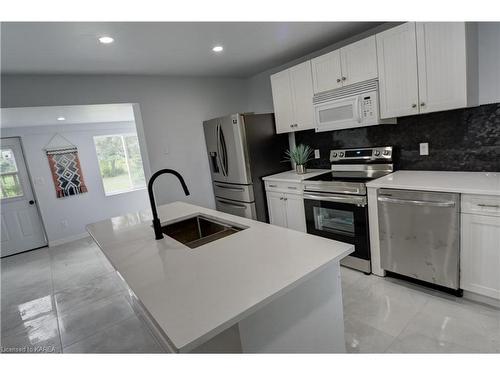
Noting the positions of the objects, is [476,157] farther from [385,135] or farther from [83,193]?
[83,193]

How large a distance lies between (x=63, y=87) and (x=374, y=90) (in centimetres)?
323

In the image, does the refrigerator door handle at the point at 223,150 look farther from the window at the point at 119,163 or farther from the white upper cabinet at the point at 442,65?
the window at the point at 119,163

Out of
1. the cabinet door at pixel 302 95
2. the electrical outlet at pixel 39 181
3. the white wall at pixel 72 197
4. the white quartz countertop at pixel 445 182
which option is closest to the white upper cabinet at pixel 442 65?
the white quartz countertop at pixel 445 182

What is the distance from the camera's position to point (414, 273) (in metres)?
2.28

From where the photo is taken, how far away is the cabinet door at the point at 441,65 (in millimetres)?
2014

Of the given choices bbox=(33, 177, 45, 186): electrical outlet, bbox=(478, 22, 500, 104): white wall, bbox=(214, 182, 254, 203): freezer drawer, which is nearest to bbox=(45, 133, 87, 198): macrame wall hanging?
bbox=(33, 177, 45, 186): electrical outlet

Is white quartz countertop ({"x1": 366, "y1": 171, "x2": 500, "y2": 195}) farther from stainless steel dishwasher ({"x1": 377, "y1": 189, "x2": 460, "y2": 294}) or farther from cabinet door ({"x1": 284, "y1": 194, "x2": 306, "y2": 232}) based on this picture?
cabinet door ({"x1": 284, "y1": 194, "x2": 306, "y2": 232})

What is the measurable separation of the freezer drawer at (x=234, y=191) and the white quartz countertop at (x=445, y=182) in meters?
1.53

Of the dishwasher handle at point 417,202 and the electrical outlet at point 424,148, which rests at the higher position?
the electrical outlet at point 424,148

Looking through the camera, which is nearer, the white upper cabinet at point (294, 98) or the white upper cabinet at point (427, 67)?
the white upper cabinet at point (427, 67)
